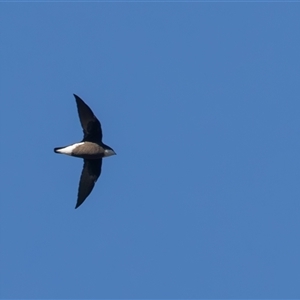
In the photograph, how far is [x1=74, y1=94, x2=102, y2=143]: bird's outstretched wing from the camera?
251 ft

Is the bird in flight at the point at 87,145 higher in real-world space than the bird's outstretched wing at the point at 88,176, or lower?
higher

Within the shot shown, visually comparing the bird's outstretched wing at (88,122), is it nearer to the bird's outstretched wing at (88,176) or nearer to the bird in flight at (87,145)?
the bird in flight at (87,145)

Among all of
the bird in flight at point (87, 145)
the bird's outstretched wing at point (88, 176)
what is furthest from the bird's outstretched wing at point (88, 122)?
the bird's outstretched wing at point (88, 176)

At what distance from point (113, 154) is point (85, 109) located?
148 cm

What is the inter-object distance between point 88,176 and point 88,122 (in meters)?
1.68

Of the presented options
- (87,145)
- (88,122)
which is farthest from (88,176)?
(88,122)

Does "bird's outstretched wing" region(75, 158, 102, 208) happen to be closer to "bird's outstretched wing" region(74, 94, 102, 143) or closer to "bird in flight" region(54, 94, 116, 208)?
"bird in flight" region(54, 94, 116, 208)

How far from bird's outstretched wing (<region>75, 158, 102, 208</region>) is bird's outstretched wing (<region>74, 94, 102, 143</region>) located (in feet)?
2.90

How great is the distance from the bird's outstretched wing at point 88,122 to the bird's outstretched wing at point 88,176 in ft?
2.90

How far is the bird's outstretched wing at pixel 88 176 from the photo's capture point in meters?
77.1

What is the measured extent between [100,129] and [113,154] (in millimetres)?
849

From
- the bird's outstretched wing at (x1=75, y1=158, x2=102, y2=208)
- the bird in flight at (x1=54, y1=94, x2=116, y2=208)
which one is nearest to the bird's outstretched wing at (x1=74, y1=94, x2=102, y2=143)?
the bird in flight at (x1=54, y1=94, x2=116, y2=208)

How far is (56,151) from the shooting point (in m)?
76.4

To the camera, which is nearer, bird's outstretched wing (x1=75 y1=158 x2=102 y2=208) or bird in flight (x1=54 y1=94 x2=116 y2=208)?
bird in flight (x1=54 y1=94 x2=116 y2=208)
